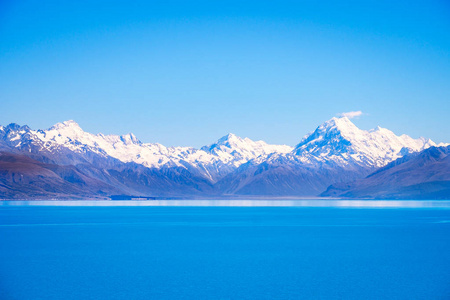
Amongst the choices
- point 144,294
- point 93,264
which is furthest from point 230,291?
point 93,264

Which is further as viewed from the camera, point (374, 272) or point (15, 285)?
point (374, 272)

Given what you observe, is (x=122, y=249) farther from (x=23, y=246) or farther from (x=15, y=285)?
(x=15, y=285)

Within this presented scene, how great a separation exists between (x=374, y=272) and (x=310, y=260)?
37.5 feet

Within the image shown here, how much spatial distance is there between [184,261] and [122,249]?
1638 cm

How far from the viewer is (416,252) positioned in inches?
3118

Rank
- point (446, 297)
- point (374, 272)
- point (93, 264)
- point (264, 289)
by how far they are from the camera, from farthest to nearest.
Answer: point (93, 264), point (374, 272), point (264, 289), point (446, 297)

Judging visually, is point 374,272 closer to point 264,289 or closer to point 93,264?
point 264,289

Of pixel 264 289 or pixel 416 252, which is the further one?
pixel 416 252

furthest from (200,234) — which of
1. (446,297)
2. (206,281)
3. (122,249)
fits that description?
(446,297)

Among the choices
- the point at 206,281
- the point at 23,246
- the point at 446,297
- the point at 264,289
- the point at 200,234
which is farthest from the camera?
the point at 200,234

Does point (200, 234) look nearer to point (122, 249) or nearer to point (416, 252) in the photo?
point (122, 249)

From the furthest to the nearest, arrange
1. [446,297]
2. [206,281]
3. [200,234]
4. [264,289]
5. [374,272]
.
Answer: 1. [200,234]
2. [374,272]
3. [206,281]
4. [264,289]
5. [446,297]

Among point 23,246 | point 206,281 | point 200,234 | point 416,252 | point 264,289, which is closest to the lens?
point 264,289

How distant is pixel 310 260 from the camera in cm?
7206
